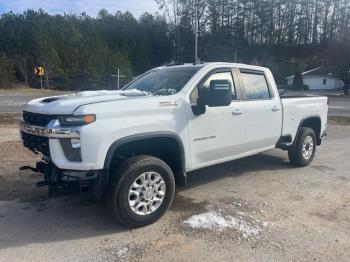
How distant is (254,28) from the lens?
84.5 meters

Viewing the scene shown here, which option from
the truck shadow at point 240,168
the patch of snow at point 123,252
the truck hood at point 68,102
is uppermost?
the truck hood at point 68,102

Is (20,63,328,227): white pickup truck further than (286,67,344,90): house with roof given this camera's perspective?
No

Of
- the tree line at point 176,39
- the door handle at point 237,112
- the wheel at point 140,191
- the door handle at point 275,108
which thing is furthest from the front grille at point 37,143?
the tree line at point 176,39

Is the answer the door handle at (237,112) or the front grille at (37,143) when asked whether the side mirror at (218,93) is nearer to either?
the door handle at (237,112)

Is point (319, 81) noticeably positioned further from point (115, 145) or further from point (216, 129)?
point (115, 145)

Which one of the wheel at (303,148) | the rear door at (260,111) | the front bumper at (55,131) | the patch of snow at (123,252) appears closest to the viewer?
the patch of snow at (123,252)

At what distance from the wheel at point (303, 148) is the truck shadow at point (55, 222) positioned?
2262 mm

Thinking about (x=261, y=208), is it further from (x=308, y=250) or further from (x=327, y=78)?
(x=327, y=78)

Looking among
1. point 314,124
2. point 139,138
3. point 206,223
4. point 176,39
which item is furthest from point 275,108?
point 176,39

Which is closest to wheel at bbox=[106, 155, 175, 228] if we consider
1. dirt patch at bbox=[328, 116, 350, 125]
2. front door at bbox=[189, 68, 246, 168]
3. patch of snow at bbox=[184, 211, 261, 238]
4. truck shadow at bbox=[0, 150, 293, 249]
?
truck shadow at bbox=[0, 150, 293, 249]

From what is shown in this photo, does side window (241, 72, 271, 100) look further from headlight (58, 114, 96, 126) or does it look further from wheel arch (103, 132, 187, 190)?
headlight (58, 114, 96, 126)

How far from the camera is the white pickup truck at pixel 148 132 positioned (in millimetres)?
4152

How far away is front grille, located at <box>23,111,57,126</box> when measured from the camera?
4.31 m

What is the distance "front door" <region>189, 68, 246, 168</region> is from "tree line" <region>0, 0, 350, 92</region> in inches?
1949
